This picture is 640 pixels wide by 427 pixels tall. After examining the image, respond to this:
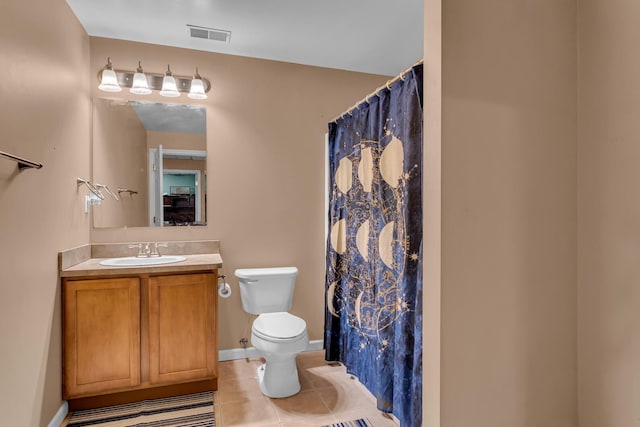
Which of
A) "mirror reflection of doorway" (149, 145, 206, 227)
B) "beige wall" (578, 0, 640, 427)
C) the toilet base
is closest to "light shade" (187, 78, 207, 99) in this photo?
"mirror reflection of doorway" (149, 145, 206, 227)

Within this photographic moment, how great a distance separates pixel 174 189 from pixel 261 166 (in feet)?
2.35

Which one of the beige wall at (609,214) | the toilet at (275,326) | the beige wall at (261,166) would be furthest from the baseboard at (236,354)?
the beige wall at (609,214)

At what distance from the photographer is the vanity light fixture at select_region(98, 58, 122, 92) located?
2531 millimetres

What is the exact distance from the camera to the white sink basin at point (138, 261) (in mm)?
2297

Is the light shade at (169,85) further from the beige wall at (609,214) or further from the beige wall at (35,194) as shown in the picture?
the beige wall at (609,214)

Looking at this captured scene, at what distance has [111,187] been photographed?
271cm

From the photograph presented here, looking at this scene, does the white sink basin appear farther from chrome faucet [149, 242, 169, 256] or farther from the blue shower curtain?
the blue shower curtain

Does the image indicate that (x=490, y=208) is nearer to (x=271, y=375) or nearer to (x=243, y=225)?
(x=271, y=375)

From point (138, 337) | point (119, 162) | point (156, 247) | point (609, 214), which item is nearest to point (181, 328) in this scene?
point (138, 337)

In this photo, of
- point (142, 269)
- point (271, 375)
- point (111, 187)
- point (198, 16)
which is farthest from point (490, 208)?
point (111, 187)

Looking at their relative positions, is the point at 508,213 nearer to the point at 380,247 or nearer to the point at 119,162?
the point at 380,247

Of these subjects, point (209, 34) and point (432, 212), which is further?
point (209, 34)

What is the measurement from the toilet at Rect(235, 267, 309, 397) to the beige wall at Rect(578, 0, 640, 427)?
4.97 feet

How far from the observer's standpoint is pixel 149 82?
8.91 ft
